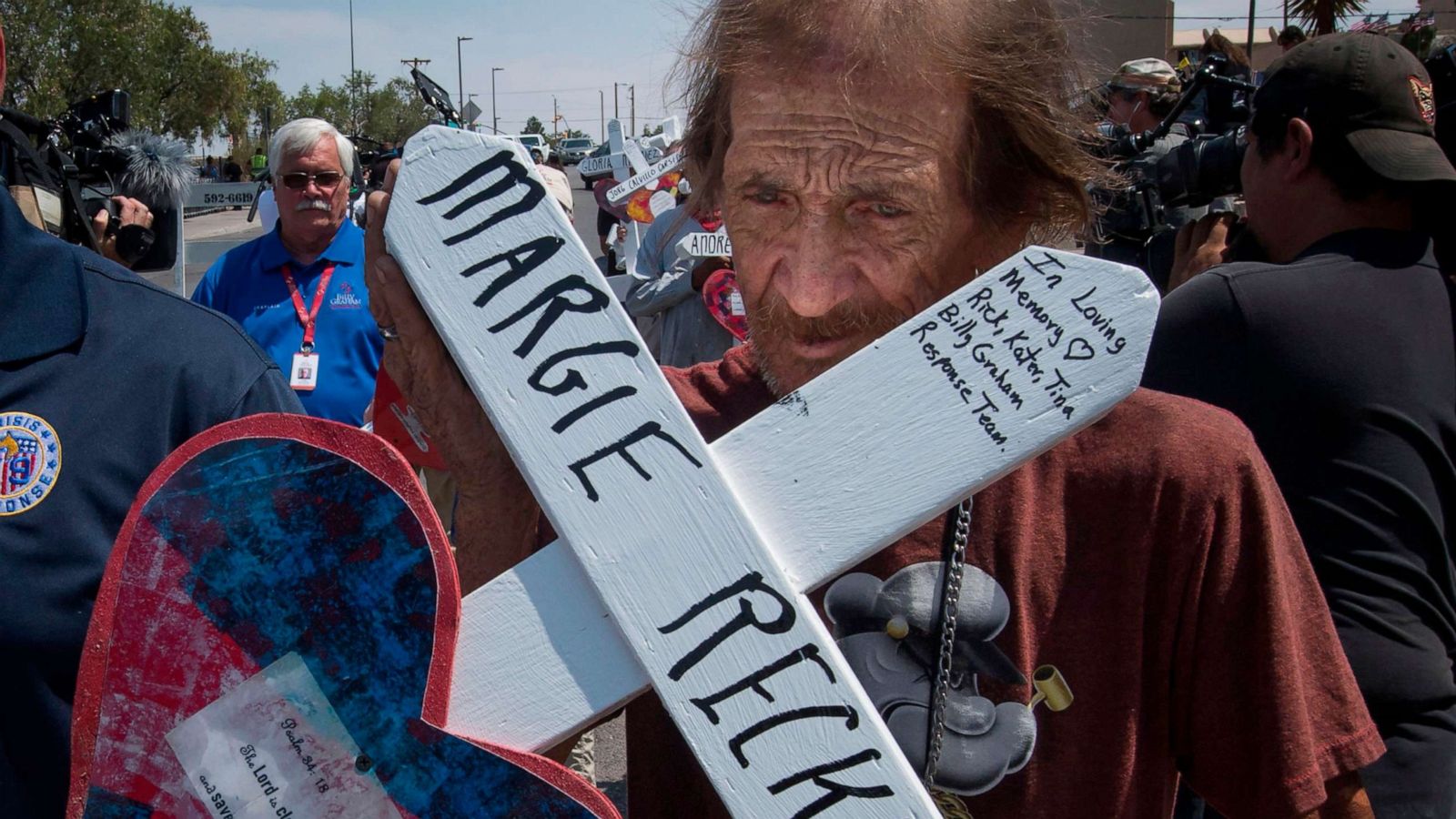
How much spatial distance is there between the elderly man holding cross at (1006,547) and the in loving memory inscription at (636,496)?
6.6 inches

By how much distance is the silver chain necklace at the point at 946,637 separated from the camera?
3.58 feet

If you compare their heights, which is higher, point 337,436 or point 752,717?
point 337,436

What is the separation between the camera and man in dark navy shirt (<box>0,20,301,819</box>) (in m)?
1.25

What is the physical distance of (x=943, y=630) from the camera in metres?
1.10

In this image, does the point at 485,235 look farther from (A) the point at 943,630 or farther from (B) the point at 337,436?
(A) the point at 943,630

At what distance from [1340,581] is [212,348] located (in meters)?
1.75

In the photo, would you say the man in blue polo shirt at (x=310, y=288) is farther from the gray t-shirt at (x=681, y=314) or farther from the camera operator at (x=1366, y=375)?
the camera operator at (x=1366, y=375)

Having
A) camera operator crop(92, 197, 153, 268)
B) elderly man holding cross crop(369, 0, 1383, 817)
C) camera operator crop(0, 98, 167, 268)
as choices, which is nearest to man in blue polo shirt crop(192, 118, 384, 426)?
camera operator crop(0, 98, 167, 268)

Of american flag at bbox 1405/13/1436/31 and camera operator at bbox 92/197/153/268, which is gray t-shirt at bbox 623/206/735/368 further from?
american flag at bbox 1405/13/1436/31

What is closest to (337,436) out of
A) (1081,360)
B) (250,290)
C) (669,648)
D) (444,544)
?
(444,544)

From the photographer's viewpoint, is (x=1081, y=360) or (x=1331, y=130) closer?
(x=1081, y=360)

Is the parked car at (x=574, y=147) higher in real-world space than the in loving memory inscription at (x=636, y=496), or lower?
lower

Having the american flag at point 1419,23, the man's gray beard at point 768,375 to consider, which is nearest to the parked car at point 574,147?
the american flag at point 1419,23

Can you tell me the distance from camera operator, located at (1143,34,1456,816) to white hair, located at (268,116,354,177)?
3.61m
